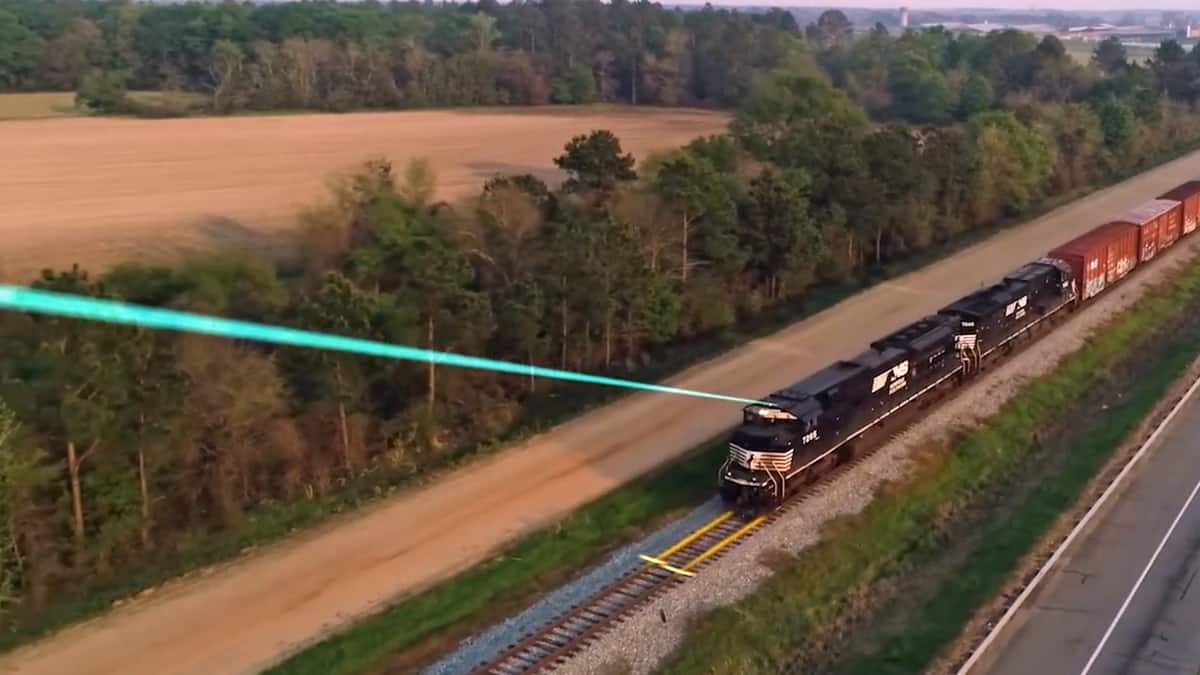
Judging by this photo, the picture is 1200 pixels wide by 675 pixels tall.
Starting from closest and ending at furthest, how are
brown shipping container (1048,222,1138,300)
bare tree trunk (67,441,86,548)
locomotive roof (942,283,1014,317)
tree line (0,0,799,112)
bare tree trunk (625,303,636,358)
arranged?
bare tree trunk (67,441,86,548), locomotive roof (942,283,1014,317), bare tree trunk (625,303,636,358), brown shipping container (1048,222,1138,300), tree line (0,0,799,112)

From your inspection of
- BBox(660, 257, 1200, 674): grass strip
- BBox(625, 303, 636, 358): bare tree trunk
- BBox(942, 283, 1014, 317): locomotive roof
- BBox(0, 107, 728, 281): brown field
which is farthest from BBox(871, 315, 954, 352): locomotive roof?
BBox(0, 107, 728, 281): brown field

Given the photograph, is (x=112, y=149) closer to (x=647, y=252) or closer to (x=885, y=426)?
(x=647, y=252)

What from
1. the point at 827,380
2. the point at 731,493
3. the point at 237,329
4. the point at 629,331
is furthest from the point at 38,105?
the point at 731,493

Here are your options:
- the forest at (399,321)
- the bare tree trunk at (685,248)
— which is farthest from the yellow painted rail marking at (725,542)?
the bare tree trunk at (685,248)

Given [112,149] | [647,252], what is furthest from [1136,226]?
[112,149]

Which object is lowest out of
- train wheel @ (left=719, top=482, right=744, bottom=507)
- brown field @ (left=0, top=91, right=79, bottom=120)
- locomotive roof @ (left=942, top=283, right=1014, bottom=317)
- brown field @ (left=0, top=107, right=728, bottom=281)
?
train wheel @ (left=719, top=482, right=744, bottom=507)

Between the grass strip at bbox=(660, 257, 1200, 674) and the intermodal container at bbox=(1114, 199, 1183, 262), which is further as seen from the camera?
the intermodal container at bbox=(1114, 199, 1183, 262)

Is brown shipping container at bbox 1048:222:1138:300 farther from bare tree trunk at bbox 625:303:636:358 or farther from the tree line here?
the tree line
